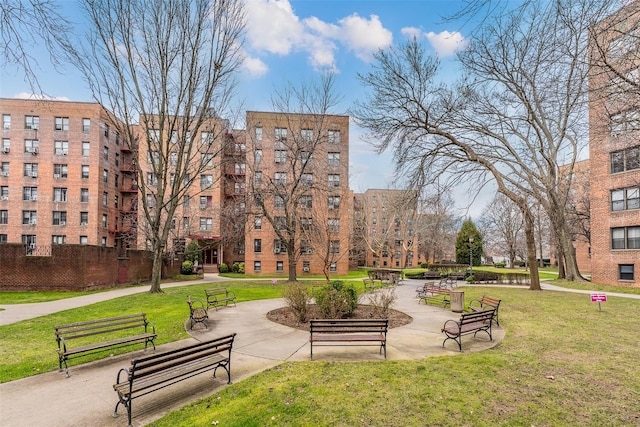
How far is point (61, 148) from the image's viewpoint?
3931cm

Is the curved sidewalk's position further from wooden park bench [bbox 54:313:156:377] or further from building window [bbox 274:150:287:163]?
building window [bbox 274:150:287:163]

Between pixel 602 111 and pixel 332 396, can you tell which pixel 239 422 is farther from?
pixel 602 111

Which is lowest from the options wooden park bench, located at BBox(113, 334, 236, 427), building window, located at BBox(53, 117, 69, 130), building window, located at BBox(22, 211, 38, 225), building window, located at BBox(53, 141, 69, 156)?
wooden park bench, located at BBox(113, 334, 236, 427)

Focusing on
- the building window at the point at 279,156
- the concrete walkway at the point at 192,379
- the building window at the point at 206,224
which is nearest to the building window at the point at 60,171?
the building window at the point at 206,224

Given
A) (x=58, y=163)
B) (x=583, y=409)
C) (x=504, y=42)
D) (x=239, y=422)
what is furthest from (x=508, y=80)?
(x=58, y=163)

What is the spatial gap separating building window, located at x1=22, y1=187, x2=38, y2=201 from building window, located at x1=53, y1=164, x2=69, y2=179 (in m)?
2.74

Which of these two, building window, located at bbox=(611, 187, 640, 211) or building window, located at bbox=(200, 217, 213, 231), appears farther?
building window, located at bbox=(200, 217, 213, 231)

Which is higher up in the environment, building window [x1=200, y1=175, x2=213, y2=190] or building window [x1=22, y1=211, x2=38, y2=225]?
building window [x1=200, y1=175, x2=213, y2=190]

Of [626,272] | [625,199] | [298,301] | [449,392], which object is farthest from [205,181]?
[626,272]

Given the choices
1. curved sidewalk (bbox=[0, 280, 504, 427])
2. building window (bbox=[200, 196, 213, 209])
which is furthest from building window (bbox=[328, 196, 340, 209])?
curved sidewalk (bbox=[0, 280, 504, 427])

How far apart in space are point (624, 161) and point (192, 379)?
32.4 m

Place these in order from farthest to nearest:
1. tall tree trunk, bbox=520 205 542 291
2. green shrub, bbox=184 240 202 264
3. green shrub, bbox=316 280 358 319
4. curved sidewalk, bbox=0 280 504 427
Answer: green shrub, bbox=184 240 202 264, tall tree trunk, bbox=520 205 542 291, green shrub, bbox=316 280 358 319, curved sidewalk, bbox=0 280 504 427

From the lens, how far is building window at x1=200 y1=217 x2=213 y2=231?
42.1 m

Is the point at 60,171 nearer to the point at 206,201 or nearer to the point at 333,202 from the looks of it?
the point at 206,201
